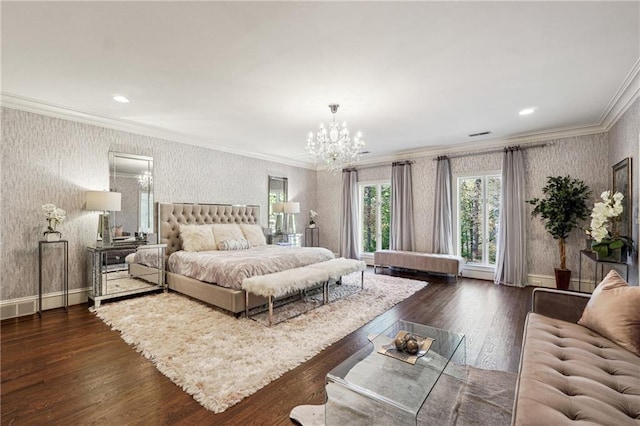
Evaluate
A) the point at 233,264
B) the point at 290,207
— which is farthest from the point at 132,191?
the point at 290,207

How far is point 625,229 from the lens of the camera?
355cm

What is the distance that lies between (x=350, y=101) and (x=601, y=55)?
2410mm

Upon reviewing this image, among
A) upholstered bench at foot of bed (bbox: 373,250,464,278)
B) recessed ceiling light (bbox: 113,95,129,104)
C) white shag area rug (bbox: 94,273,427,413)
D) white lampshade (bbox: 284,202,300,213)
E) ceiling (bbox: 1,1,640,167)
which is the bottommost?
white shag area rug (bbox: 94,273,427,413)

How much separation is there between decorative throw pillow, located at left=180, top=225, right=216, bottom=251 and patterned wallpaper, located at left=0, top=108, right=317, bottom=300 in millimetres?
642

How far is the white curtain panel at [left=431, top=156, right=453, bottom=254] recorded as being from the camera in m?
5.85

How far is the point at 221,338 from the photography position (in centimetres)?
279

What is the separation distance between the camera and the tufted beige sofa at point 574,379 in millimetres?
1152

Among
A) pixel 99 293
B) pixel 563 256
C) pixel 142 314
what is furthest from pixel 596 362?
pixel 99 293

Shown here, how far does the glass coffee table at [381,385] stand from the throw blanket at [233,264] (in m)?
1.92

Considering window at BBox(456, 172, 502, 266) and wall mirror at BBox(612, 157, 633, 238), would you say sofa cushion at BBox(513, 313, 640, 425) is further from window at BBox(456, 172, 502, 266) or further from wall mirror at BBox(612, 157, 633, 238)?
window at BBox(456, 172, 502, 266)

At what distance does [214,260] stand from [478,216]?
5198 millimetres

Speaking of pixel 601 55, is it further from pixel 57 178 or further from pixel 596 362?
pixel 57 178

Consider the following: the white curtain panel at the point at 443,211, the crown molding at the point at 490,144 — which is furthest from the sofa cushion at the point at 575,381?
the crown molding at the point at 490,144

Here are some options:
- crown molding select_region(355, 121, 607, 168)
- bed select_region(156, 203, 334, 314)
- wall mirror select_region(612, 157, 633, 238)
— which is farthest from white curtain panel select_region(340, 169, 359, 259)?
wall mirror select_region(612, 157, 633, 238)
